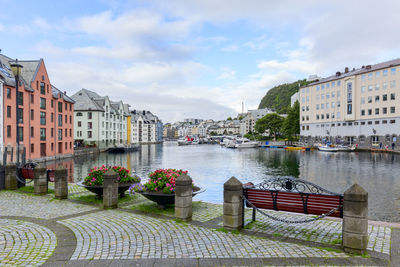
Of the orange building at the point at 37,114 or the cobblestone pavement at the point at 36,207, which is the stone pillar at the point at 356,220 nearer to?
the cobblestone pavement at the point at 36,207

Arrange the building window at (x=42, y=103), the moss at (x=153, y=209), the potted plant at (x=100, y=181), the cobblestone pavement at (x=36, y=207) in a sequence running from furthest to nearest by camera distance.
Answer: the building window at (x=42, y=103) → the potted plant at (x=100, y=181) → the moss at (x=153, y=209) → the cobblestone pavement at (x=36, y=207)

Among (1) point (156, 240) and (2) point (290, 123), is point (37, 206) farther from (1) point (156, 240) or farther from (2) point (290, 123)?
(2) point (290, 123)

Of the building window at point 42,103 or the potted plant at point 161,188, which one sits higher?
the building window at point 42,103

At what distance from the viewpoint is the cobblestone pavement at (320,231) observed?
729 centimetres

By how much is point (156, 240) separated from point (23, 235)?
3.85 meters

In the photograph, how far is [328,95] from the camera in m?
92.6

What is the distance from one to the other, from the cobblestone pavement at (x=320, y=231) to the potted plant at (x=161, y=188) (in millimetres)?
2987

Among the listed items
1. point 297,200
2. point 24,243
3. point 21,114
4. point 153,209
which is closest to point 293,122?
point 21,114

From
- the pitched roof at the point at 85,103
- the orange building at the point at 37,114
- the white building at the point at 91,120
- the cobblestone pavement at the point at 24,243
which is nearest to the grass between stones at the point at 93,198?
the cobblestone pavement at the point at 24,243

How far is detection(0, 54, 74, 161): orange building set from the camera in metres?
41.6

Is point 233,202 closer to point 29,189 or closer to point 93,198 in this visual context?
point 93,198

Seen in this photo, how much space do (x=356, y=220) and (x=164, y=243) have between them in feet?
15.6

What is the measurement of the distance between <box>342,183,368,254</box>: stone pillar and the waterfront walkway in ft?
0.86

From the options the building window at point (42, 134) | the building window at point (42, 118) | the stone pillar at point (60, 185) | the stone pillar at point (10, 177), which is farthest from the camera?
the building window at point (42, 118)
